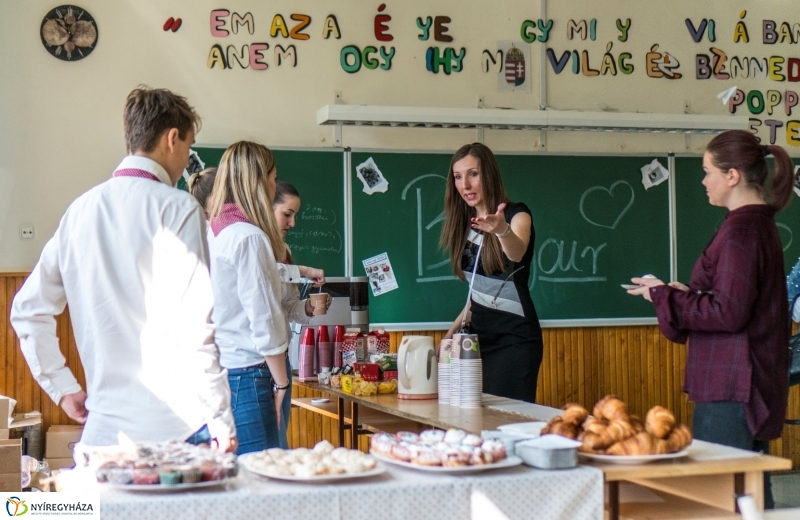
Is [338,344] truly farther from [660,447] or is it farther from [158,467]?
[158,467]

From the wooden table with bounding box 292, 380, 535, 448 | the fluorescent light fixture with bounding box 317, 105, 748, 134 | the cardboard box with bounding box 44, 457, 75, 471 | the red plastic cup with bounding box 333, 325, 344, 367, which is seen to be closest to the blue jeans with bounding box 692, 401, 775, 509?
the wooden table with bounding box 292, 380, 535, 448

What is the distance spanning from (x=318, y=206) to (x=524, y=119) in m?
1.30

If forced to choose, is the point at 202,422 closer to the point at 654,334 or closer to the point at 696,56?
the point at 654,334

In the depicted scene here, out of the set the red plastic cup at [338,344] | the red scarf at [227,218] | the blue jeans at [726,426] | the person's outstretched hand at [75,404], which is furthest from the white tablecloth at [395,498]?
the red plastic cup at [338,344]

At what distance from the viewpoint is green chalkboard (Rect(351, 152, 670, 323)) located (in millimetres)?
5305

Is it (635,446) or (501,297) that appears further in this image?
(501,297)

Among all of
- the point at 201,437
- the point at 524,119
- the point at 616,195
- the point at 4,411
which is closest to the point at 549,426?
the point at 201,437

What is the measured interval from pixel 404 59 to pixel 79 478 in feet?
13.5

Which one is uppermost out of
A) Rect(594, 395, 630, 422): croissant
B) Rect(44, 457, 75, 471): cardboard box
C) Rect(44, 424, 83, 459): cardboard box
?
Rect(594, 395, 630, 422): croissant

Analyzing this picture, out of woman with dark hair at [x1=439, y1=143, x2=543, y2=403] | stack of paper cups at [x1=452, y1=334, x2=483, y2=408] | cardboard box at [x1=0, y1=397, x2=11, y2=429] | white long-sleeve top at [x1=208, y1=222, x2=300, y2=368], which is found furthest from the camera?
cardboard box at [x1=0, y1=397, x2=11, y2=429]

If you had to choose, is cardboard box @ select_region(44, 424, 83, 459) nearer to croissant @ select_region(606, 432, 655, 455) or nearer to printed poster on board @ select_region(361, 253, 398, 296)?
printed poster on board @ select_region(361, 253, 398, 296)

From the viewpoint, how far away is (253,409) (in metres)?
2.56

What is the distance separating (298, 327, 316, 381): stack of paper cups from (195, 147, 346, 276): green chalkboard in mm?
1294

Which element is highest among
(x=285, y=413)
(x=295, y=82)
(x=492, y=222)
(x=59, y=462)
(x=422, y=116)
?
(x=295, y=82)
